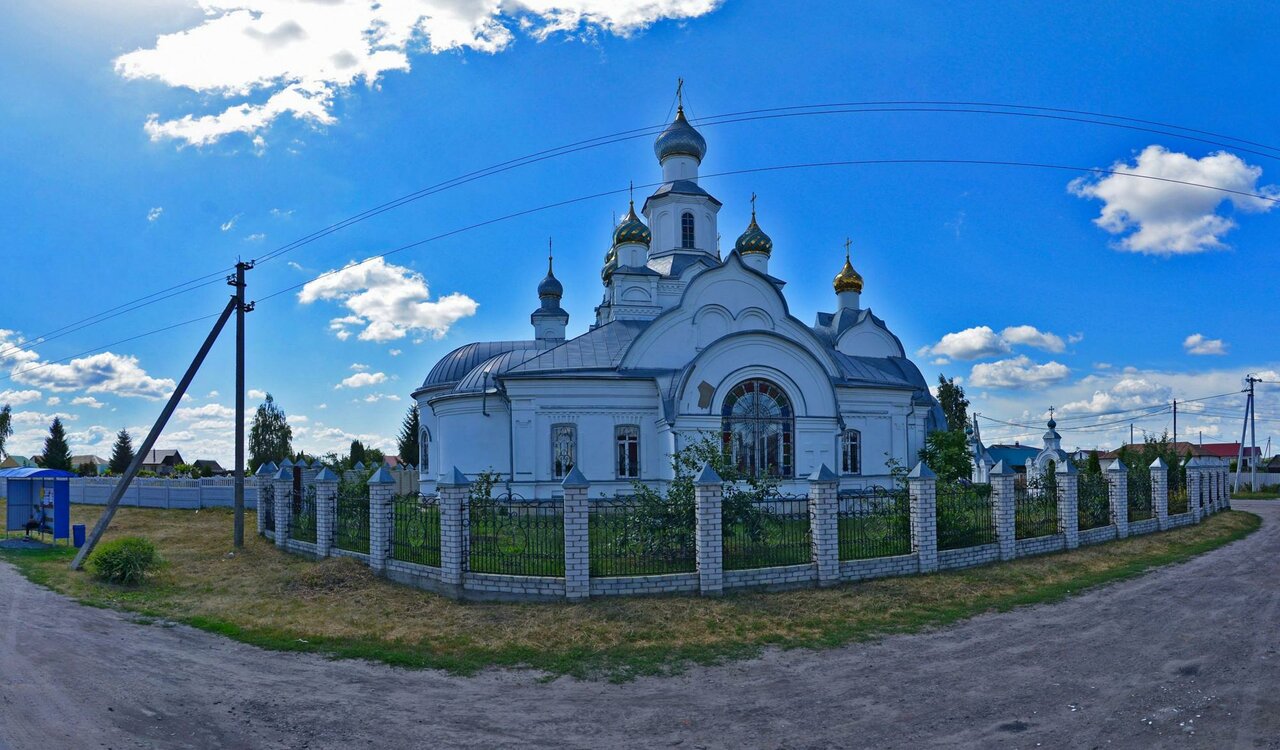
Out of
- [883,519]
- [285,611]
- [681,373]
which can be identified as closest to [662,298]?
[681,373]

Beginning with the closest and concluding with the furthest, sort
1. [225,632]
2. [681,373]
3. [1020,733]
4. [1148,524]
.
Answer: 1. [1020,733]
2. [225,632]
3. [1148,524]
4. [681,373]

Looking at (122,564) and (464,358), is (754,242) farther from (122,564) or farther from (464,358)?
(122,564)

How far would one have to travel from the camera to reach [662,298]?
85.9ft

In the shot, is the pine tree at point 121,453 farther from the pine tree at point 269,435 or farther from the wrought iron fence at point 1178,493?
the wrought iron fence at point 1178,493

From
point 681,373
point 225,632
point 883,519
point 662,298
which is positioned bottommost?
point 225,632

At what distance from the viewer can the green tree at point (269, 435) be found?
54719 millimetres

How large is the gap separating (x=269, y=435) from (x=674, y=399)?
4370cm

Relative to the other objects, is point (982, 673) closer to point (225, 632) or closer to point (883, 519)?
point (883, 519)

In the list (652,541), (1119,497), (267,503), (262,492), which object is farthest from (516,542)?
(1119,497)

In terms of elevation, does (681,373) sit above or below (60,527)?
above

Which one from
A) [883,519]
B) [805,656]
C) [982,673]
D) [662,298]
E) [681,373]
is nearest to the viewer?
[982,673]

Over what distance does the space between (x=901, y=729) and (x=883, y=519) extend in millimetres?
6954

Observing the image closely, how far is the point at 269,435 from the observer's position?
5544cm

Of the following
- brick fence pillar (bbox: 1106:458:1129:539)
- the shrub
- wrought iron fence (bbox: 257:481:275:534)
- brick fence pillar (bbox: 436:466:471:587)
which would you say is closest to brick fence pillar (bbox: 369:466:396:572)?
brick fence pillar (bbox: 436:466:471:587)
